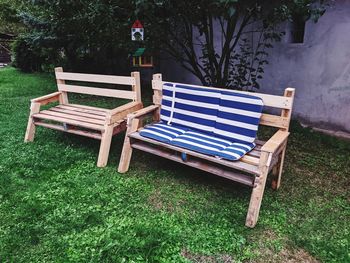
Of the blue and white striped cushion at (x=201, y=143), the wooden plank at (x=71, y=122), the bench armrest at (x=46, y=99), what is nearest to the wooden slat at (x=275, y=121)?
the blue and white striped cushion at (x=201, y=143)

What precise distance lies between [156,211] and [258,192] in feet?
2.92

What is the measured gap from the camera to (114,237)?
216cm

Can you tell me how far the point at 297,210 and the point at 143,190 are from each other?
4.74ft

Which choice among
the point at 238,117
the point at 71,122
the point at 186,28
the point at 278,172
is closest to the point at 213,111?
the point at 238,117

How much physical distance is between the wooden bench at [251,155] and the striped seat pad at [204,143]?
39 millimetres

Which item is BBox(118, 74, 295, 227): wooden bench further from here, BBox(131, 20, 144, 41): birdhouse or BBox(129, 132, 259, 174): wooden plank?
BBox(131, 20, 144, 41): birdhouse

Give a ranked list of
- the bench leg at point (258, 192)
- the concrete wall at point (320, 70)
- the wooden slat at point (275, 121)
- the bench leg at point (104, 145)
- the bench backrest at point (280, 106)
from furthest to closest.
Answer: the concrete wall at point (320, 70) < the bench leg at point (104, 145) < the wooden slat at point (275, 121) < the bench backrest at point (280, 106) < the bench leg at point (258, 192)

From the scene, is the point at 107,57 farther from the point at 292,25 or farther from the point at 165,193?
the point at 165,193

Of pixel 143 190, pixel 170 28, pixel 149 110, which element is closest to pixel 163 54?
pixel 170 28

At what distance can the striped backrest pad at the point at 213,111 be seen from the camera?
2727mm

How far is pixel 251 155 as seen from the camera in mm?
2580

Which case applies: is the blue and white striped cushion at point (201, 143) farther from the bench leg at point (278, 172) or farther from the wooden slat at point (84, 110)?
the wooden slat at point (84, 110)

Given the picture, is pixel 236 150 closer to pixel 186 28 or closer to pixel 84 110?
pixel 84 110

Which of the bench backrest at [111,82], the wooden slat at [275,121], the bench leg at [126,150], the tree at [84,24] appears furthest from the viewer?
the tree at [84,24]
